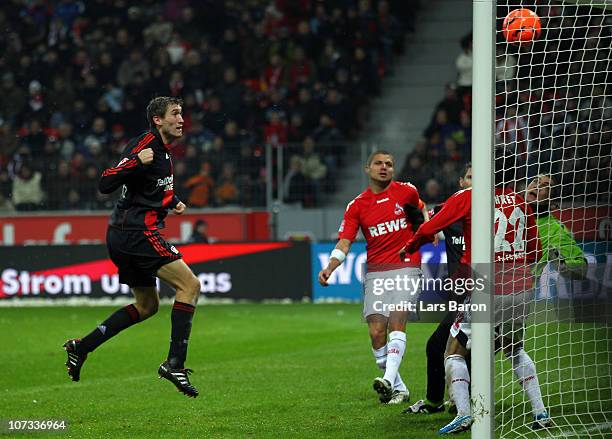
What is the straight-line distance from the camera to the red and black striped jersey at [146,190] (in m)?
7.95

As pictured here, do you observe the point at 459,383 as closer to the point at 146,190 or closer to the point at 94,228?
the point at 146,190

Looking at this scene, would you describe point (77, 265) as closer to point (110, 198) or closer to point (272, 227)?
point (110, 198)

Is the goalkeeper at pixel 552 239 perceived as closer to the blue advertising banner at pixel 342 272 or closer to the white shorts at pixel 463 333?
the white shorts at pixel 463 333

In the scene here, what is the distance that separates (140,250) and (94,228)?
1163cm

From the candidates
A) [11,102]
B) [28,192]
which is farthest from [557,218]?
[11,102]

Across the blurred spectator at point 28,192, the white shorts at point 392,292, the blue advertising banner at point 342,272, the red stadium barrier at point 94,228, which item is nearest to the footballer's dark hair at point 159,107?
the white shorts at point 392,292

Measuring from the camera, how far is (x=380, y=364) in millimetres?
8906

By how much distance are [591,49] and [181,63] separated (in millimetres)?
14672

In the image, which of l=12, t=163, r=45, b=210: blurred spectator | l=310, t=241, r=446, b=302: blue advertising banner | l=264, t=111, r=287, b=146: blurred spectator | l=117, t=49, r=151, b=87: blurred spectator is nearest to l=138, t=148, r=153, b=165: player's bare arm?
l=310, t=241, r=446, b=302: blue advertising banner

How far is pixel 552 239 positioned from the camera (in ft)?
28.7

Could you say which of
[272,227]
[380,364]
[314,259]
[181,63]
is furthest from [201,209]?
[380,364]

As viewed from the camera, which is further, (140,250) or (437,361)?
(437,361)

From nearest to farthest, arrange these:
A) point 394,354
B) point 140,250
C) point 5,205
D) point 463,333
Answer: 1. point 463,333
2. point 140,250
3. point 394,354
4. point 5,205

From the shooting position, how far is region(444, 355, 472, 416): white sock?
7.41m
